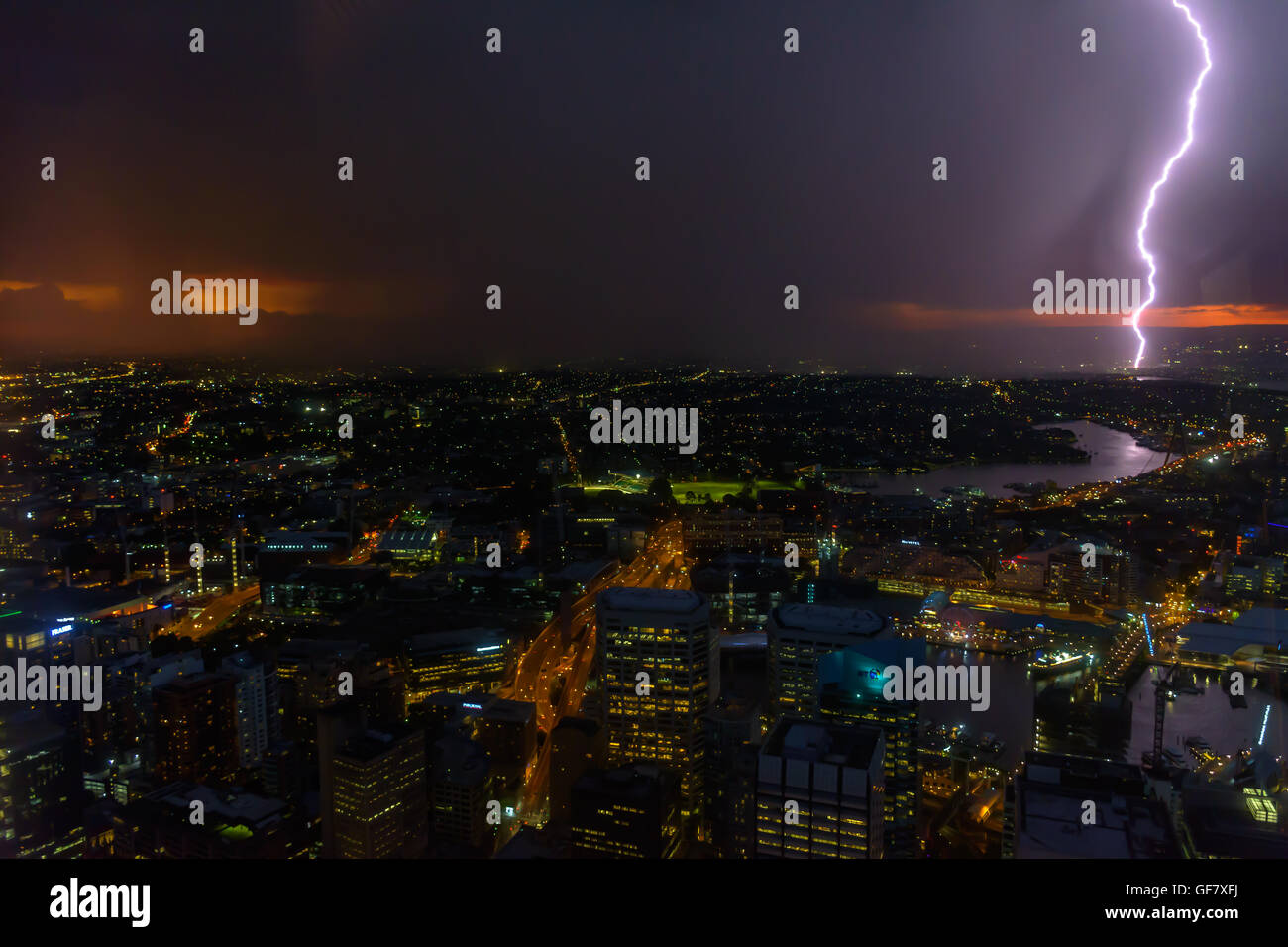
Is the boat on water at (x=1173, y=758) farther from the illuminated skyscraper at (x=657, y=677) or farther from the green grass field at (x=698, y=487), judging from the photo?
the green grass field at (x=698, y=487)

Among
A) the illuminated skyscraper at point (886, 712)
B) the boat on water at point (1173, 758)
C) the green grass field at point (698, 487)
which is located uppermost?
the green grass field at point (698, 487)

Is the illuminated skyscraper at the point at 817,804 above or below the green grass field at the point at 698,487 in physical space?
below

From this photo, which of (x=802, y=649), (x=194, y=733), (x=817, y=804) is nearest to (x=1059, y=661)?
(x=802, y=649)

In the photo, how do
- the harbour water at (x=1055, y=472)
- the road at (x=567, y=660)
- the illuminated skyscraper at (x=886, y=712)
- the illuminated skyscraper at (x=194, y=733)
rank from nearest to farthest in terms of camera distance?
the illuminated skyscraper at (x=886, y=712) → the illuminated skyscraper at (x=194, y=733) → the road at (x=567, y=660) → the harbour water at (x=1055, y=472)

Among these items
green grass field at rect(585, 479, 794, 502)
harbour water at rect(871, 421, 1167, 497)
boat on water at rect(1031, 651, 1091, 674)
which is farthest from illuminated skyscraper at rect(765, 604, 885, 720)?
harbour water at rect(871, 421, 1167, 497)

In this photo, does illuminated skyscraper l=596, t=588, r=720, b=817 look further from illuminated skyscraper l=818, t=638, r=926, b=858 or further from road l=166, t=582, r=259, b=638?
road l=166, t=582, r=259, b=638

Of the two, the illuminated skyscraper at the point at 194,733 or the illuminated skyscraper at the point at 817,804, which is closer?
the illuminated skyscraper at the point at 817,804

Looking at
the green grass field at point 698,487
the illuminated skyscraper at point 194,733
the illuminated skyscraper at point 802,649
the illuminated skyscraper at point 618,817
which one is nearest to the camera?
the illuminated skyscraper at point 618,817

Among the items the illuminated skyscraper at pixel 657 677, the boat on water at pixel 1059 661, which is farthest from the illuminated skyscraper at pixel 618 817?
Result: the boat on water at pixel 1059 661
